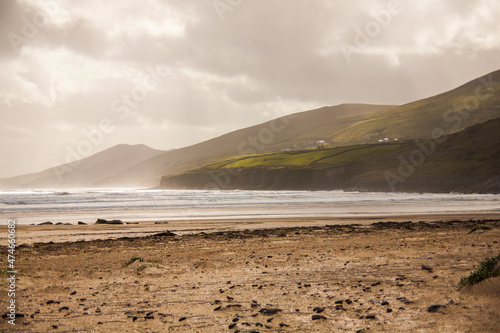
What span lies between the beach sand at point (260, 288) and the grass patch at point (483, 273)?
22 cm

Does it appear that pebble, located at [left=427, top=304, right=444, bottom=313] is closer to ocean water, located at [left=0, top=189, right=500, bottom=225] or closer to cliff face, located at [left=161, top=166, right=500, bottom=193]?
ocean water, located at [left=0, top=189, right=500, bottom=225]

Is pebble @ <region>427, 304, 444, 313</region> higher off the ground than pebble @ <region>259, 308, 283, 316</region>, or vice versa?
pebble @ <region>427, 304, 444, 313</region>

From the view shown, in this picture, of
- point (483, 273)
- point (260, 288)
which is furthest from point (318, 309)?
point (483, 273)

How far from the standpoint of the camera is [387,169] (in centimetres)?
13175

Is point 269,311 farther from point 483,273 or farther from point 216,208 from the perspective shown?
point 216,208

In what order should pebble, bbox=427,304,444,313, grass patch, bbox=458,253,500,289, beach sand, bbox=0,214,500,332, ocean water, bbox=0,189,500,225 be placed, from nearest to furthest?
beach sand, bbox=0,214,500,332 < pebble, bbox=427,304,444,313 < grass patch, bbox=458,253,500,289 < ocean water, bbox=0,189,500,225

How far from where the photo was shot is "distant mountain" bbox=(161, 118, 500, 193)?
110 metres

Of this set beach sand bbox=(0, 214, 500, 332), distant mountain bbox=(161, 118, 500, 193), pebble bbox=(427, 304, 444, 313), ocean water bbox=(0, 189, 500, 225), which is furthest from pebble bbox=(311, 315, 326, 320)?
distant mountain bbox=(161, 118, 500, 193)

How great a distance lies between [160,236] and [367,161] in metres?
131

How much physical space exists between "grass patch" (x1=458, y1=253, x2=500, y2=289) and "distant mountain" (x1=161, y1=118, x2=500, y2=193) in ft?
334

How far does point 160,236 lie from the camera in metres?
23.5

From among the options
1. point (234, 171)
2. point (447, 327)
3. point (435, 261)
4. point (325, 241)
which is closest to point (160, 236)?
point (325, 241)

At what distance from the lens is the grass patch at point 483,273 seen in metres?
8.80

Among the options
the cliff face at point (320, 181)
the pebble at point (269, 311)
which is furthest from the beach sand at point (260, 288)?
the cliff face at point (320, 181)
